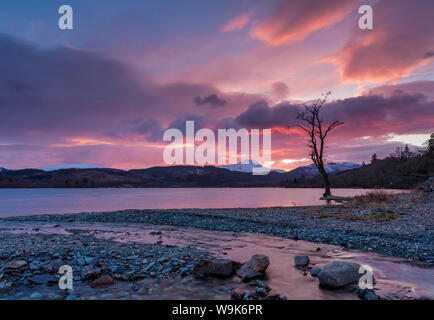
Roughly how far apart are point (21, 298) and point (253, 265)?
616 centimetres

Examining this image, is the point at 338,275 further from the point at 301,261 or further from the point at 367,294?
the point at 301,261

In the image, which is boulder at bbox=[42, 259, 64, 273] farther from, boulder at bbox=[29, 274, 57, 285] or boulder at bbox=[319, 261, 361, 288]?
boulder at bbox=[319, 261, 361, 288]

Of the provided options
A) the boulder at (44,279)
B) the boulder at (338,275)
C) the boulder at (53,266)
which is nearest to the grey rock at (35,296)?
the boulder at (44,279)

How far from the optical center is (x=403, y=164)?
101312 millimetres

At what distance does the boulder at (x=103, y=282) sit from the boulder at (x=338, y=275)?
5.88 meters

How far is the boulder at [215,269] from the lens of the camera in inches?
313

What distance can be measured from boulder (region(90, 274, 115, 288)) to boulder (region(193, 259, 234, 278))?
2428 mm

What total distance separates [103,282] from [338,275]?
6449mm

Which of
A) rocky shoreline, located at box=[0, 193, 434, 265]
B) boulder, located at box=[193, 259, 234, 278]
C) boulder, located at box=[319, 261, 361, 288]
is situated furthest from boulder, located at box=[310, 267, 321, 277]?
rocky shoreline, located at box=[0, 193, 434, 265]

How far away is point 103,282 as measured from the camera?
23.5 feet

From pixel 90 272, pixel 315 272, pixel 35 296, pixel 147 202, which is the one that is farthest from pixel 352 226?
pixel 147 202

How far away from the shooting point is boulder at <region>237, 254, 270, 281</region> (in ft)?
25.6
